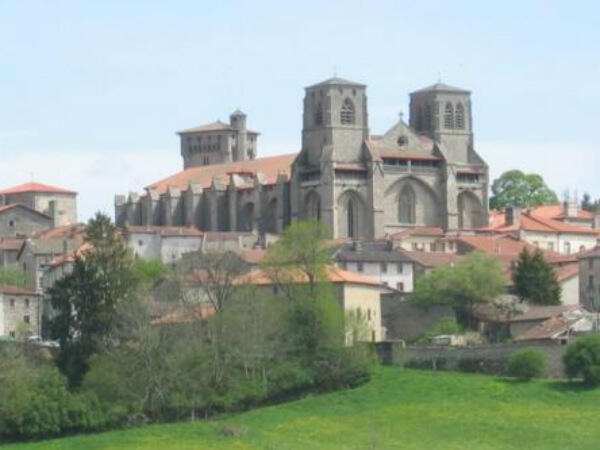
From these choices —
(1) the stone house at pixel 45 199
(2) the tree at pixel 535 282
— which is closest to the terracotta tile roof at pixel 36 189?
(1) the stone house at pixel 45 199

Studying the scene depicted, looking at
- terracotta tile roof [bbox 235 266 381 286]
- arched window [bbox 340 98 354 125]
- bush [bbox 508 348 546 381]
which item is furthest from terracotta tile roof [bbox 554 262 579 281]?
arched window [bbox 340 98 354 125]

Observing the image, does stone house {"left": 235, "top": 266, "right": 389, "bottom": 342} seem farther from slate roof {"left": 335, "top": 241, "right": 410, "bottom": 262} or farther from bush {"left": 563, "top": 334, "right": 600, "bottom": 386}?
bush {"left": 563, "top": 334, "right": 600, "bottom": 386}

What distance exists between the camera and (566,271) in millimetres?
136375

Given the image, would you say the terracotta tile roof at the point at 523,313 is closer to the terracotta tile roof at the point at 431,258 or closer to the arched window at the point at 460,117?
the terracotta tile roof at the point at 431,258

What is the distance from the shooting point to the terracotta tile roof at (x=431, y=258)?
13782cm

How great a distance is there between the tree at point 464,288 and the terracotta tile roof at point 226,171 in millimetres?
45485

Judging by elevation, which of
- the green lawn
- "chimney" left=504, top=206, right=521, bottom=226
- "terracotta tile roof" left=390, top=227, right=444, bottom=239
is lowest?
the green lawn

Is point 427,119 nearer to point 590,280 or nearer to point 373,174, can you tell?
point 373,174

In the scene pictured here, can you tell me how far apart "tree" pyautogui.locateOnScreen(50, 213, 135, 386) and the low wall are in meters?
11.5

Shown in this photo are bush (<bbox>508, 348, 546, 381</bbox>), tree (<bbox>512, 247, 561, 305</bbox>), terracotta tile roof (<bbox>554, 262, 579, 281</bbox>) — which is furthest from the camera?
terracotta tile roof (<bbox>554, 262, 579, 281</bbox>)

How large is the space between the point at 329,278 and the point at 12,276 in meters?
37.0

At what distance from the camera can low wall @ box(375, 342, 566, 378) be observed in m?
109

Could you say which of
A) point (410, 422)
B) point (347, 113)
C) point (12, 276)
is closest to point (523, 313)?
point (410, 422)

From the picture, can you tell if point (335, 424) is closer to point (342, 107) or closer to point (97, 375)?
point (97, 375)
